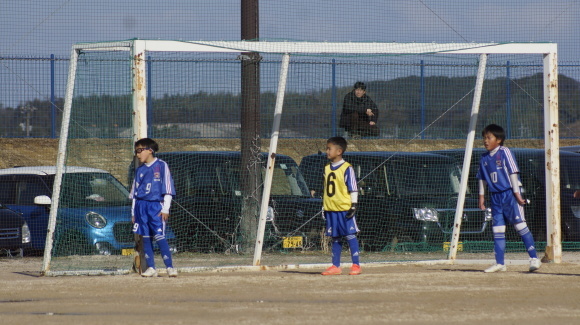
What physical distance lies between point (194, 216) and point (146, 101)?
2.29 m

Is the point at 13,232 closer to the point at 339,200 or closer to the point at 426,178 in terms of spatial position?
the point at 339,200

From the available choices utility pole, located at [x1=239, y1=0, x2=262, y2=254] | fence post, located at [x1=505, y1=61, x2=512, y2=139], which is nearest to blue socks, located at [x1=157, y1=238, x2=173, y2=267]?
utility pole, located at [x1=239, y1=0, x2=262, y2=254]

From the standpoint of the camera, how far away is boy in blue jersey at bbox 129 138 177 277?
10.5m

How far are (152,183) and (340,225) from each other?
229 centimetres

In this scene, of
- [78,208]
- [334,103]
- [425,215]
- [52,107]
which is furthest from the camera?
[52,107]

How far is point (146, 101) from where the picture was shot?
37.1 feet

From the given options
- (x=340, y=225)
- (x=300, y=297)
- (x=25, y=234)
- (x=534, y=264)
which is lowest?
(x=300, y=297)

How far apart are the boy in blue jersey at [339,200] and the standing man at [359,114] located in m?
2.30

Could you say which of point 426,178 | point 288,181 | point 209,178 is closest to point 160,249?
point 209,178

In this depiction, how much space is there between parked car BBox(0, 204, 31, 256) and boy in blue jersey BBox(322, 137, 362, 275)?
213 inches

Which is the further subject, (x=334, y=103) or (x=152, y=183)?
(x=334, y=103)

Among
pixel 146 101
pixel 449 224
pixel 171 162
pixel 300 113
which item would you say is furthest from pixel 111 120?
pixel 449 224

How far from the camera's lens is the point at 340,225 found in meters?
10.9

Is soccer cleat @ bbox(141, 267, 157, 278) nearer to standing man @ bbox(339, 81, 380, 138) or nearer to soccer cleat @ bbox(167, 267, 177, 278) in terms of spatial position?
soccer cleat @ bbox(167, 267, 177, 278)
